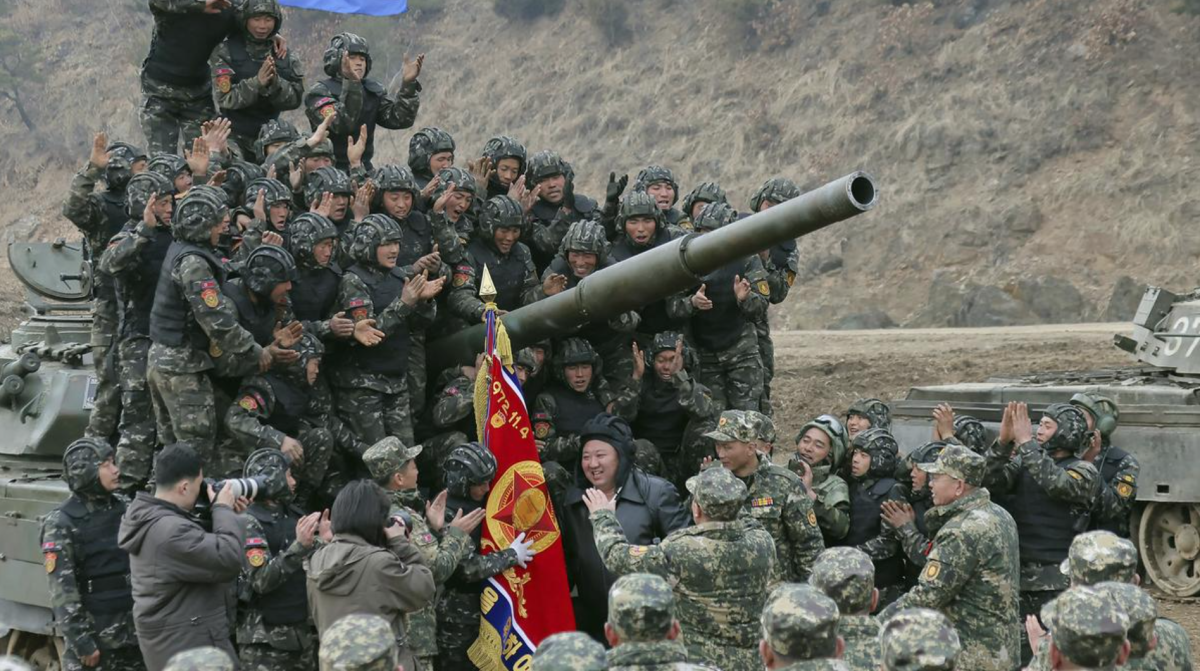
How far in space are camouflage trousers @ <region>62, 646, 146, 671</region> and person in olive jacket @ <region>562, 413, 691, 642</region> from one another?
2595 millimetres

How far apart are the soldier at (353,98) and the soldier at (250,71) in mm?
326

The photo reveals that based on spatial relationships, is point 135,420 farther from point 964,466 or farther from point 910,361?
point 910,361

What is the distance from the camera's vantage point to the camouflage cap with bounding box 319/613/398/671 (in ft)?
18.7

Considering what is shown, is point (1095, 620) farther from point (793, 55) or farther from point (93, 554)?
point (793, 55)

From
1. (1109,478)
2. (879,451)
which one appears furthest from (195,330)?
(1109,478)

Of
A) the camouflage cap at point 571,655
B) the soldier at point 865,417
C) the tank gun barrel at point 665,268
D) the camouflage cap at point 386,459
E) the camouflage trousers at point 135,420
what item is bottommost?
the camouflage cap at point 571,655

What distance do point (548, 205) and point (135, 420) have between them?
3.53 m

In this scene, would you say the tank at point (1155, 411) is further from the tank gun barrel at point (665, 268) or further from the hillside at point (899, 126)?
the hillside at point (899, 126)

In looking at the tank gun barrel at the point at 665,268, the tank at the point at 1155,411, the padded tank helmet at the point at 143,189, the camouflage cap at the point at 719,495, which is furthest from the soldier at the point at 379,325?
the tank at the point at 1155,411

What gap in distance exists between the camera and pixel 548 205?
492 inches

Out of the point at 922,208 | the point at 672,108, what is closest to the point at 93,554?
the point at 922,208

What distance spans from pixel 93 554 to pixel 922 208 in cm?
3103

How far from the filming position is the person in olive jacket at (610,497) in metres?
9.35

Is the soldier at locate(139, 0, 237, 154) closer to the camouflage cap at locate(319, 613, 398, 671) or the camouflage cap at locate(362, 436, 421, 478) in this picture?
the camouflage cap at locate(362, 436, 421, 478)
